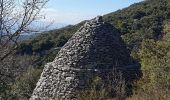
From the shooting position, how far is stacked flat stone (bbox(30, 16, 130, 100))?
15.3m

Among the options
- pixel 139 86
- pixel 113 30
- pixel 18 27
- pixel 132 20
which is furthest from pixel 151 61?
pixel 132 20

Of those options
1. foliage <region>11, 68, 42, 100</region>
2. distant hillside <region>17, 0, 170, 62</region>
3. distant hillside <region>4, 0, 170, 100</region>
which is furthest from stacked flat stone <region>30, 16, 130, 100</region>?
distant hillside <region>17, 0, 170, 62</region>

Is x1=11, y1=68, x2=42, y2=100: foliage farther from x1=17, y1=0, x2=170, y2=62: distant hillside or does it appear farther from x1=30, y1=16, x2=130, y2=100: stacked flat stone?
x1=17, y1=0, x2=170, y2=62: distant hillside

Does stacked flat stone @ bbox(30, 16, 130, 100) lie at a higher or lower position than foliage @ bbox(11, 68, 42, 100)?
higher

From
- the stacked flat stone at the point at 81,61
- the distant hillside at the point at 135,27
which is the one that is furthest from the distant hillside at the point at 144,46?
the stacked flat stone at the point at 81,61

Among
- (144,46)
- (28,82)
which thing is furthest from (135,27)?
(144,46)

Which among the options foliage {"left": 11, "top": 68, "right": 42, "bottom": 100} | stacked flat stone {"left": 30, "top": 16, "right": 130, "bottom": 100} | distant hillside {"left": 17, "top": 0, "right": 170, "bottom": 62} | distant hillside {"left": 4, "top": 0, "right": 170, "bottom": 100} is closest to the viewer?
distant hillside {"left": 4, "top": 0, "right": 170, "bottom": 100}

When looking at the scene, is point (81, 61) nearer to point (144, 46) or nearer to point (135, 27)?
point (144, 46)

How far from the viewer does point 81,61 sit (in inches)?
612

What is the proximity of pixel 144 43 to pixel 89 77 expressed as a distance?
7.30 ft

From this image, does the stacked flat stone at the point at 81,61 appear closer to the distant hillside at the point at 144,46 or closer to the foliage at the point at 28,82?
the distant hillside at the point at 144,46

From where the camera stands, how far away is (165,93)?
11664 mm

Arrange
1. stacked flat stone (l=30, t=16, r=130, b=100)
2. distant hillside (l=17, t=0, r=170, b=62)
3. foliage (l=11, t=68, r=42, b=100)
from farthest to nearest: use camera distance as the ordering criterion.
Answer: distant hillside (l=17, t=0, r=170, b=62), foliage (l=11, t=68, r=42, b=100), stacked flat stone (l=30, t=16, r=130, b=100)

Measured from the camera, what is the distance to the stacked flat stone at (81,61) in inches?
604
